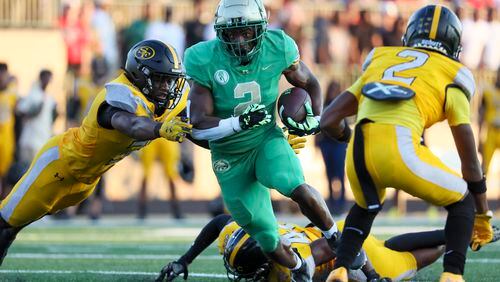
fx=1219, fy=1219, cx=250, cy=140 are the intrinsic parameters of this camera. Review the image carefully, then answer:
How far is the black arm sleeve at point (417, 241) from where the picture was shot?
6848mm

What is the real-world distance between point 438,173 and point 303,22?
1146cm

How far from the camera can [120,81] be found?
717 cm

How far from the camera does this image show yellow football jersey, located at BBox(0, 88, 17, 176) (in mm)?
14195

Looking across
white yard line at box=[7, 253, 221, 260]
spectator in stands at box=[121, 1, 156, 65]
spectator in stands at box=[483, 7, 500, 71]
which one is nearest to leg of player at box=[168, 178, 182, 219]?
spectator in stands at box=[121, 1, 156, 65]

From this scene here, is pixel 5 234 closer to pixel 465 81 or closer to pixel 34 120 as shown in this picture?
pixel 465 81

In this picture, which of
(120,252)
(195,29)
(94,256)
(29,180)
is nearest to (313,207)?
(29,180)

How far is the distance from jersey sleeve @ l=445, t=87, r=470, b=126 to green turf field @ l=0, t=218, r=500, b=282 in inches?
65.6

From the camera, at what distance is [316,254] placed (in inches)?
263

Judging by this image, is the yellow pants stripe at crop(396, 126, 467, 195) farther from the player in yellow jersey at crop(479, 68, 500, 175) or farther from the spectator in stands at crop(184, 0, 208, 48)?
the spectator in stands at crop(184, 0, 208, 48)

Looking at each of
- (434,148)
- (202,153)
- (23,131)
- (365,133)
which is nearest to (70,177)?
(365,133)

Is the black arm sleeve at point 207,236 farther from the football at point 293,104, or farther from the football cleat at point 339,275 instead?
the football cleat at point 339,275

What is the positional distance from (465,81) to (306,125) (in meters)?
1.10

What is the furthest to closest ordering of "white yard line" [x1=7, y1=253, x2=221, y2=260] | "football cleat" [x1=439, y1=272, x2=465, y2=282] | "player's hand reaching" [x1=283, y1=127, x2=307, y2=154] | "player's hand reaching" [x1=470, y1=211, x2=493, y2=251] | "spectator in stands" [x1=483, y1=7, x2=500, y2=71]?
"spectator in stands" [x1=483, y1=7, x2=500, y2=71] → "white yard line" [x1=7, y1=253, x2=221, y2=260] → "player's hand reaching" [x1=283, y1=127, x2=307, y2=154] → "player's hand reaching" [x1=470, y1=211, x2=493, y2=251] → "football cleat" [x1=439, y1=272, x2=465, y2=282]

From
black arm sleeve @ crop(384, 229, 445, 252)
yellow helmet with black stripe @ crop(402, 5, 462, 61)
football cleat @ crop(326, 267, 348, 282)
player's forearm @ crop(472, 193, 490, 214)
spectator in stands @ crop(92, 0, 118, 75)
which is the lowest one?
spectator in stands @ crop(92, 0, 118, 75)
